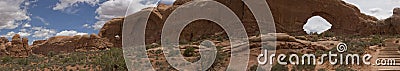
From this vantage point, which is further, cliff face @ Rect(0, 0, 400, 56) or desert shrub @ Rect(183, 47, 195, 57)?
cliff face @ Rect(0, 0, 400, 56)

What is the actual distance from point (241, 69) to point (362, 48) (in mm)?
5651

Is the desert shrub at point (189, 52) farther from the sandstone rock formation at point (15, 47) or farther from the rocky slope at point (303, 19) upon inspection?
the sandstone rock formation at point (15, 47)

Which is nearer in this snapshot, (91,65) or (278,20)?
(91,65)

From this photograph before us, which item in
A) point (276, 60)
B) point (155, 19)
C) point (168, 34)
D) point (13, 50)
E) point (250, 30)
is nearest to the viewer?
point (276, 60)

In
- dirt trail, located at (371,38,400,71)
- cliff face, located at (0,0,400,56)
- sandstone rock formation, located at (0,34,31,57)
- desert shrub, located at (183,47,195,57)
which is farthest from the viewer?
sandstone rock formation, located at (0,34,31,57)

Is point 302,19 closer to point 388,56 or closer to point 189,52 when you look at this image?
point 189,52

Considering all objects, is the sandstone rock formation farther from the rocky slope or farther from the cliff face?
the rocky slope

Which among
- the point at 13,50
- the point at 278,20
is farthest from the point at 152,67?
the point at 13,50

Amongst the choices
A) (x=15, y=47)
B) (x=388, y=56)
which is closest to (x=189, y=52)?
(x=388, y=56)

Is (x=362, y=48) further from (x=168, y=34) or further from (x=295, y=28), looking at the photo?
(x=168, y=34)

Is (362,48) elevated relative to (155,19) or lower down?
lower down

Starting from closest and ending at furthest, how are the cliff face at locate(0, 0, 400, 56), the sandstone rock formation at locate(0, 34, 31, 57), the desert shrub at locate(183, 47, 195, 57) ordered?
the desert shrub at locate(183, 47, 195, 57) → the cliff face at locate(0, 0, 400, 56) → the sandstone rock formation at locate(0, 34, 31, 57)

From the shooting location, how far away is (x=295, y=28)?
26.0 metres

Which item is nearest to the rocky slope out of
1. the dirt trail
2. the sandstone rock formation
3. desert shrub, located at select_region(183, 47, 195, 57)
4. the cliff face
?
the cliff face
